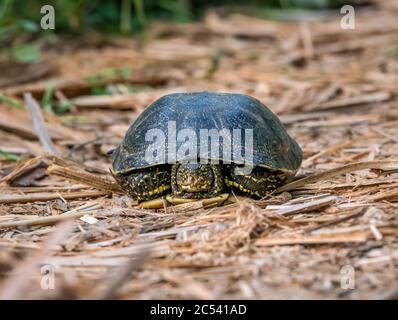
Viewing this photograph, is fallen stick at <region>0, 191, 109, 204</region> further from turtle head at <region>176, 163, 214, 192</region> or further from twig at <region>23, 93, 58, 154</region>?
twig at <region>23, 93, 58, 154</region>

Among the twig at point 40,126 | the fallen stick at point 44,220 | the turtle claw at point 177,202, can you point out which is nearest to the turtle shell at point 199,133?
the turtle claw at point 177,202

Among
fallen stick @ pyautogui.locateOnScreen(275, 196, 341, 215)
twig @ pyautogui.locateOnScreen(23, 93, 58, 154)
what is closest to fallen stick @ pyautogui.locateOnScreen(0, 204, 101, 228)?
fallen stick @ pyautogui.locateOnScreen(275, 196, 341, 215)

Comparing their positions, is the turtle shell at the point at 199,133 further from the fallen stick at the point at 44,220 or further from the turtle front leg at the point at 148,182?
the fallen stick at the point at 44,220

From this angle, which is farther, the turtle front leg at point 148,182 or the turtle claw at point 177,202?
the turtle front leg at point 148,182

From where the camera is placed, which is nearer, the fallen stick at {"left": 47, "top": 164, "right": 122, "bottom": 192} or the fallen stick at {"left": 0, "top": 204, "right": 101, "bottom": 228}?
the fallen stick at {"left": 0, "top": 204, "right": 101, "bottom": 228}
